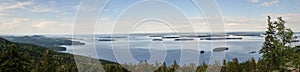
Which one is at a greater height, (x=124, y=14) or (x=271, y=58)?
(x=124, y=14)

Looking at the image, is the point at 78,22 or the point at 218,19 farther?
the point at 218,19

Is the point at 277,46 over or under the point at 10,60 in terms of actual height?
over

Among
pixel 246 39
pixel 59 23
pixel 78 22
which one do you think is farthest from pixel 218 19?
pixel 246 39

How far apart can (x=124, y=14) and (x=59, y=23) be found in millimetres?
131823

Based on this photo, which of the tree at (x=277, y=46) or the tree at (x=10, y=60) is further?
the tree at (x=277, y=46)

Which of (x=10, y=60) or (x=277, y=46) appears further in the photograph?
(x=277, y=46)

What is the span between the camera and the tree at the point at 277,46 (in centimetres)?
2390

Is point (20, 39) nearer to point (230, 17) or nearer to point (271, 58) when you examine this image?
point (230, 17)

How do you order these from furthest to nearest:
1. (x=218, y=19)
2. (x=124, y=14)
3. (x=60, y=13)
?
1. (x=60, y=13)
2. (x=124, y=14)
3. (x=218, y=19)

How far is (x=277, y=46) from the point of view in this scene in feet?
78.4

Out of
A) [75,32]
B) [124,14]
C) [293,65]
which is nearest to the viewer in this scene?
[75,32]

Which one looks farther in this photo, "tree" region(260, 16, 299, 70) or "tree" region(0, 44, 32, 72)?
"tree" region(260, 16, 299, 70)

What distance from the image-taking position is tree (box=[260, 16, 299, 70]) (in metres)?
23.9

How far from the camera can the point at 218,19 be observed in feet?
51.5
